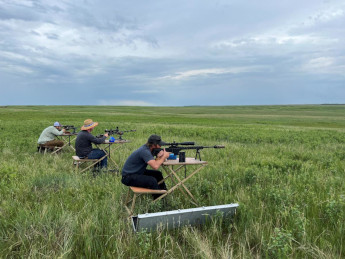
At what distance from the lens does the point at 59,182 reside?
6.09 m

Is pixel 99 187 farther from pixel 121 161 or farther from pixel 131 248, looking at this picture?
pixel 121 161

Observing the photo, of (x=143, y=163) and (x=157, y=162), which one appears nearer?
(x=157, y=162)

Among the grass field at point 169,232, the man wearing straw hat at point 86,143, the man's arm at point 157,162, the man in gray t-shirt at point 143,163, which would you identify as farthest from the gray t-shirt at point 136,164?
the man wearing straw hat at point 86,143

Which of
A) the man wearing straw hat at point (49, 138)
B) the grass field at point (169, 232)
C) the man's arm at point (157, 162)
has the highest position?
the man's arm at point (157, 162)

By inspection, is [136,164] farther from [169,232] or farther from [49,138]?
[49,138]

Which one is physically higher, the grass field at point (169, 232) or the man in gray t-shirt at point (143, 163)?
the man in gray t-shirt at point (143, 163)

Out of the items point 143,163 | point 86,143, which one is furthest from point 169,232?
point 86,143

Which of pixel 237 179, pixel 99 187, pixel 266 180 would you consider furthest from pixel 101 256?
pixel 266 180

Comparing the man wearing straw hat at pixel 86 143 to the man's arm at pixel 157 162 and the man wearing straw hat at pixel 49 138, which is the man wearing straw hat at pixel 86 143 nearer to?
the man wearing straw hat at pixel 49 138

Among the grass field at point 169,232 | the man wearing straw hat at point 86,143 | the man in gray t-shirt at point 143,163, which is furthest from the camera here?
the man wearing straw hat at point 86,143

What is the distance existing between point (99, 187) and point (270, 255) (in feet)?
13.1

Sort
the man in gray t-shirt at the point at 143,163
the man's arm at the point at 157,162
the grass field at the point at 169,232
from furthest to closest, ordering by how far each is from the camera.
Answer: the man in gray t-shirt at the point at 143,163 → the man's arm at the point at 157,162 → the grass field at the point at 169,232

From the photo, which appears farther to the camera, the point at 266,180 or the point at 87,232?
the point at 266,180

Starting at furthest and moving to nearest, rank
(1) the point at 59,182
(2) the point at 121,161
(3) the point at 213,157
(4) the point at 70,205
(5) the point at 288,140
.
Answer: (5) the point at 288,140
(3) the point at 213,157
(2) the point at 121,161
(1) the point at 59,182
(4) the point at 70,205
